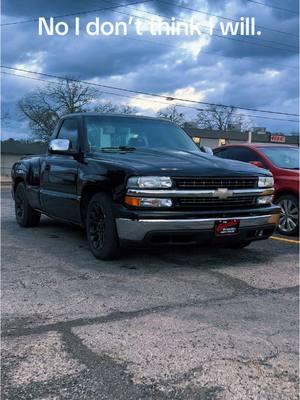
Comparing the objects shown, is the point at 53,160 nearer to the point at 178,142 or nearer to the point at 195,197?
the point at 178,142

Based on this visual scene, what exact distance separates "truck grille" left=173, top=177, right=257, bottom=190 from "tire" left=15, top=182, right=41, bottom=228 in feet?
13.2

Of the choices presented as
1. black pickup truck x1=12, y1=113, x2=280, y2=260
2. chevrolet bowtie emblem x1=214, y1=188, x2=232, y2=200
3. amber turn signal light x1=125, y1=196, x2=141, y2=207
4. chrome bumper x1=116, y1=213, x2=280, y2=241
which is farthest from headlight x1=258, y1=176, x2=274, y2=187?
amber turn signal light x1=125, y1=196, x2=141, y2=207

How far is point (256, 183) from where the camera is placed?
6059mm

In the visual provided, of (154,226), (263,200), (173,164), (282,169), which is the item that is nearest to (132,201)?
(154,226)

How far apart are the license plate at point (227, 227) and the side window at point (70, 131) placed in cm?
240

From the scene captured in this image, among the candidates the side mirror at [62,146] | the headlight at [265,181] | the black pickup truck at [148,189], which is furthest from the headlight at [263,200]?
the side mirror at [62,146]

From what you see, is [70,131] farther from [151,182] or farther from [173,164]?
[151,182]

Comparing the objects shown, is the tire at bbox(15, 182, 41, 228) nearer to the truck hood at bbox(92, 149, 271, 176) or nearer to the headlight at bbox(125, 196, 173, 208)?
the truck hood at bbox(92, 149, 271, 176)

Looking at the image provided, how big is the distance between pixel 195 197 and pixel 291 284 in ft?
4.42

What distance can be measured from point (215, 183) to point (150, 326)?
2.22 m

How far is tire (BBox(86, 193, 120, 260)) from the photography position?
575 cm

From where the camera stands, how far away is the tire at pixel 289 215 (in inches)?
325

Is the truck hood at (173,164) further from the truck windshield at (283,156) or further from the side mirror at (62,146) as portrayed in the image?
the truck windshield at (283,156)

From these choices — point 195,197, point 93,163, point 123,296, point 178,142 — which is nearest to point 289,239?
point 178,142
